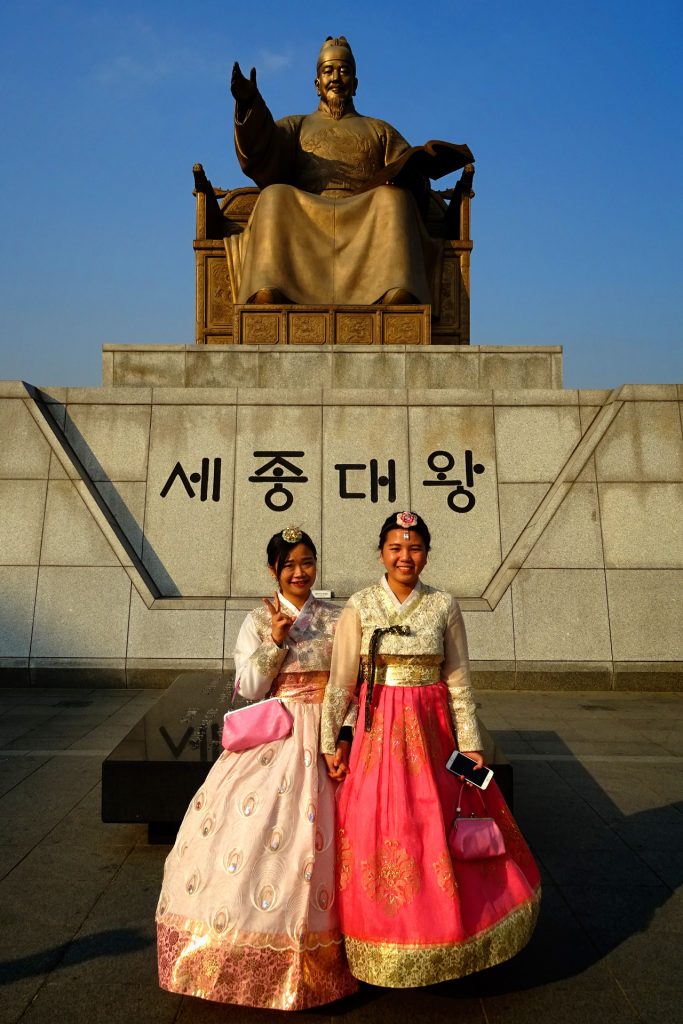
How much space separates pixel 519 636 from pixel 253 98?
22.7ft

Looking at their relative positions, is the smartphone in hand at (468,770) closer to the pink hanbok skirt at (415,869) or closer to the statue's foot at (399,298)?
the pink hanbok skirt at (415,869)

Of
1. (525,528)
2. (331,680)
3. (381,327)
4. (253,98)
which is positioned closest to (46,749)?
(331,680)

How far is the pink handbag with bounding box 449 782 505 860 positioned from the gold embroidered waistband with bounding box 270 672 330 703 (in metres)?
0.60

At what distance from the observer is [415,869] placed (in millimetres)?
2201

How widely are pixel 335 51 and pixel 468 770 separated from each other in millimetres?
11039

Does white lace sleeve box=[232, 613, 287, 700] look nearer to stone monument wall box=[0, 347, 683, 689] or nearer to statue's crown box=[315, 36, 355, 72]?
stone monument wall box=[0, 347, 683, 689]

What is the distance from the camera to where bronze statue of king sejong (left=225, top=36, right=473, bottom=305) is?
8844 mm

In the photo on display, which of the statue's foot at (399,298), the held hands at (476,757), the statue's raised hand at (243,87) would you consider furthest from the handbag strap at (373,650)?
the statue's raised hand at (243,87)

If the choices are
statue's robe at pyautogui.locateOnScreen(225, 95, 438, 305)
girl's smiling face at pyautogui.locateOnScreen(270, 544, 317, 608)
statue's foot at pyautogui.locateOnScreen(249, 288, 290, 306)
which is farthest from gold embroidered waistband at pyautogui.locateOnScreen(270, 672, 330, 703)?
statue's robe at pyautogui.locateOnScreen(225, 95, 438, 305)

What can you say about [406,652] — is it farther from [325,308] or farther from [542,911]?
[325,308]

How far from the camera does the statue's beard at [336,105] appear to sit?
34.6 feet

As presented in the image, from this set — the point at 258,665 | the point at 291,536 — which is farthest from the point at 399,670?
the point at 291,536

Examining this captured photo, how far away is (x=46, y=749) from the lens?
16.2 feet

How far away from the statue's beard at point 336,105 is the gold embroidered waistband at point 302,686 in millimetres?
9886
